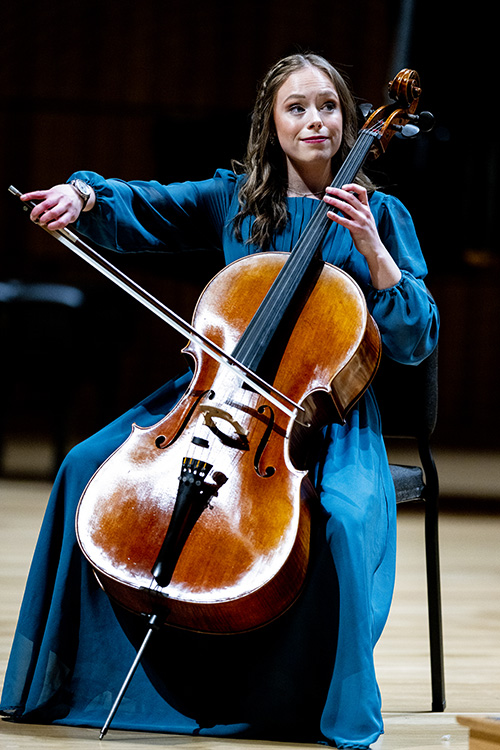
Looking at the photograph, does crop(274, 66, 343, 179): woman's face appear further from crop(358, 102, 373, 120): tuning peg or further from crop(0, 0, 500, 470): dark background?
crop(0, 0, 500, 470): dark background

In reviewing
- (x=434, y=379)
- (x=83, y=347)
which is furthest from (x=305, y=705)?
(x=83, y=347)

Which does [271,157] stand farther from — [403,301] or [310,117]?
[403,301]

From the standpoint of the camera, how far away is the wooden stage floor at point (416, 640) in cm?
139

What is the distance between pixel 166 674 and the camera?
4.90 feet

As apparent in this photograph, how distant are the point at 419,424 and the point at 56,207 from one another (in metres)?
0.77

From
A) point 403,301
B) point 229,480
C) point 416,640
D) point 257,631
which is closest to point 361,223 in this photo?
point 403,301

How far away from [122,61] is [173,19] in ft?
1.39

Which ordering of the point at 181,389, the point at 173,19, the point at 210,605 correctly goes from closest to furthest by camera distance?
1. the point at 210,605
2. the point at 181,389
3. the point at 173,19

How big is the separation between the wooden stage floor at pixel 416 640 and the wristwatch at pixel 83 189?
0.78m

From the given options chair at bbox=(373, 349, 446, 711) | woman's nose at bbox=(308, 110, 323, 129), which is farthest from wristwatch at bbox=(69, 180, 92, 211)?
chair at bbox=(373, 349, 446, 711)

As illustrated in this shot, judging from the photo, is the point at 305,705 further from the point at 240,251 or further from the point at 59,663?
the point at 240,251

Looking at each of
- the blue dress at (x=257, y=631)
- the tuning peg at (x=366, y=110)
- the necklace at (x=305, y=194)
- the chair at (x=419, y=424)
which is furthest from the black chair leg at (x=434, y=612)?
the tuning peg at (x=366, y=110)

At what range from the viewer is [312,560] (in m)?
1.41

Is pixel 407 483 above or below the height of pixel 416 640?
above
